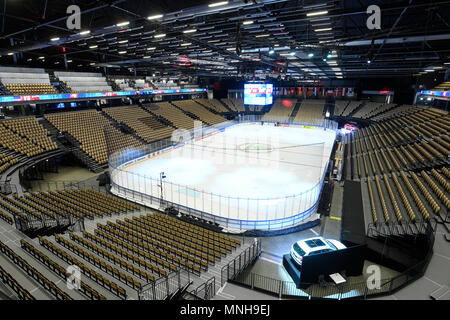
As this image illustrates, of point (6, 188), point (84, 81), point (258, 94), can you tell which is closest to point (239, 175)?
point (6, 188)

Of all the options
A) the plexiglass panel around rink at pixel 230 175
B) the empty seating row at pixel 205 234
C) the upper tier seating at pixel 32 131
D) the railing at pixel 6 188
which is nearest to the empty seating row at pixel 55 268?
the empty seating row at pixel 205 234

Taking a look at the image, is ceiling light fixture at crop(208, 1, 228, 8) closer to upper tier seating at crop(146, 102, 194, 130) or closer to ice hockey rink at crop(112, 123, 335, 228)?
ice hockey rink at crop(112, 123, 335, 228)

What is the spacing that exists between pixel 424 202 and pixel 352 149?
16.0 metres

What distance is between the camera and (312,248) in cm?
973

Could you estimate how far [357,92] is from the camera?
49375 mm

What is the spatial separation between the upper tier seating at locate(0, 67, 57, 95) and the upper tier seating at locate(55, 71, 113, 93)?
2298mm

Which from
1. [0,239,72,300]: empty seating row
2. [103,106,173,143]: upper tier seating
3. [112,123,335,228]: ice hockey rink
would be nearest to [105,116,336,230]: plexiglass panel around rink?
[112,123,335,228]: ice hockey rink

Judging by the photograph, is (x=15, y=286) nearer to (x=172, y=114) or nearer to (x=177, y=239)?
(x=177, y=239)

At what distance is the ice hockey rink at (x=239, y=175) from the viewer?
15.3 m

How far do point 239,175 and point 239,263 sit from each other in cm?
1207

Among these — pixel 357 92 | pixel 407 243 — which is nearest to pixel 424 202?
pixel 407 243

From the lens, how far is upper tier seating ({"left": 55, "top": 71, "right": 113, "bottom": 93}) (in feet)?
100.0

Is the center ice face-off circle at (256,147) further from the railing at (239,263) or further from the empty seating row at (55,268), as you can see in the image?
the empty seating row at (55,268)
